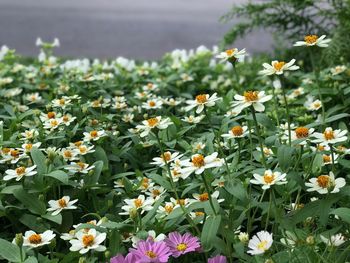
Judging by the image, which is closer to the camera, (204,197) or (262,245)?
(262,245)

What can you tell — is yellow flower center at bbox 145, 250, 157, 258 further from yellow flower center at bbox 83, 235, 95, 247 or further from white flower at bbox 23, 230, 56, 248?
white flower at bbox 23, 230, 56, 248

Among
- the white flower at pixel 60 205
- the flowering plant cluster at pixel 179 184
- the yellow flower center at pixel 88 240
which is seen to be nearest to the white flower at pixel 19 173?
the flowering plant cluster at pixel 179 184

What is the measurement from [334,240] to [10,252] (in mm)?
764

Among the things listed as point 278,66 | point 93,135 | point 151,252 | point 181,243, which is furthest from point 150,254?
point 93,135

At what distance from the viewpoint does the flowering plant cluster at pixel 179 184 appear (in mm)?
1396

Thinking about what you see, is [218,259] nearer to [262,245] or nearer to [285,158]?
[262,245]

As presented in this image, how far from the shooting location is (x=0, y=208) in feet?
5.26

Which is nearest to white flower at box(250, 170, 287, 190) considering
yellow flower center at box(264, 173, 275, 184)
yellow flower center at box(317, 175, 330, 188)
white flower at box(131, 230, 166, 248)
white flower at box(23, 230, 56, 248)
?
yellow flower center at box(264, 173, 275, 184)

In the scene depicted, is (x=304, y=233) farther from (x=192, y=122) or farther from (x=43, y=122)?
(x=43, y=122)

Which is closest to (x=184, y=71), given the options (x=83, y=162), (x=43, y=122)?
(x=43, y=122)

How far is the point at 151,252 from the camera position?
4.32 ft

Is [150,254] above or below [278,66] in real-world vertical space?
below

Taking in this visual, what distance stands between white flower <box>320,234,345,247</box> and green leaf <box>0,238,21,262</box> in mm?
713

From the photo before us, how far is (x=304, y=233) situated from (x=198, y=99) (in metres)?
0.45
